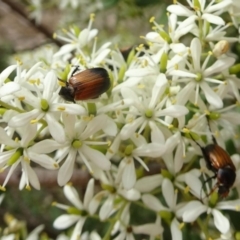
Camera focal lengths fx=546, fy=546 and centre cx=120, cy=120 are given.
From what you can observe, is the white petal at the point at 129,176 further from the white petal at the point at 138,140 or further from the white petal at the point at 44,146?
the white petal at the point at 44,146

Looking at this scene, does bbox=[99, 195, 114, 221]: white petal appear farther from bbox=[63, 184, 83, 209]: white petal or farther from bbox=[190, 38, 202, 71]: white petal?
bbox=[190, 38, 202, 71]: white petal

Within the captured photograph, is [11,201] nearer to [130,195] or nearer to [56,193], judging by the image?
[56,193]

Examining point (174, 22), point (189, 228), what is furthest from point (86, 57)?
point (189, 228)

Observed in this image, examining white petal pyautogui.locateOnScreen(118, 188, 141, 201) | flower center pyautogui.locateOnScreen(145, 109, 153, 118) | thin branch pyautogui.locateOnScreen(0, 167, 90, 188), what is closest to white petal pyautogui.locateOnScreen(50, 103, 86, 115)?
flower center pyautogui.locateOnScreen(145, 109, 153, 118)

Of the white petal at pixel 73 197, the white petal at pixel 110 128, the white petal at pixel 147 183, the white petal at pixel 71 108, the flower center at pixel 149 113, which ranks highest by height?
Result: the white petal at pixel 71 108

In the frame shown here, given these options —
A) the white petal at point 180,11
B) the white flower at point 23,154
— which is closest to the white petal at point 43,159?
the white flower at point 23,154

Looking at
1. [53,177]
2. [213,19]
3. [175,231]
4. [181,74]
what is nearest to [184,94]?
A: [181,74]
